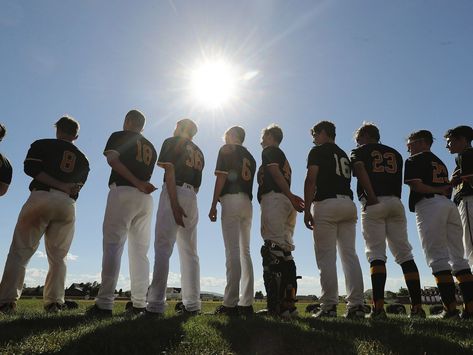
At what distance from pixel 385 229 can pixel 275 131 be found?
261cm

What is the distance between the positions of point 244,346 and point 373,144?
4.81 metres

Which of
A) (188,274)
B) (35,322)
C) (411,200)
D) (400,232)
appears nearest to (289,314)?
(188,274)

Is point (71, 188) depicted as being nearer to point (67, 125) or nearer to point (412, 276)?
point (67, 125)

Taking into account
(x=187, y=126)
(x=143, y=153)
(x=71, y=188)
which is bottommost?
(x=71, y=188)

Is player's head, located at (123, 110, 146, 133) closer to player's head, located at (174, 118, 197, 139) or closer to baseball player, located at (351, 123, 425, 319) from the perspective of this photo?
player's head, located at (174, 118, 197, 139)

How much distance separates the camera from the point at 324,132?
7.00m

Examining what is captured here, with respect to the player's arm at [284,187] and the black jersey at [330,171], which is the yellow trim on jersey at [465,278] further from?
the player's arm at [284,187]

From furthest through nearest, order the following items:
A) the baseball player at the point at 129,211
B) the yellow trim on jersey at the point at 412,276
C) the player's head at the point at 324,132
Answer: the player's head at the point at 324,132, the yellow trim on jersey at the point at 412,276, the baseball player at the point at 129,211

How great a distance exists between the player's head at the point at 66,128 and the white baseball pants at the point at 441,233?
20.5 feet

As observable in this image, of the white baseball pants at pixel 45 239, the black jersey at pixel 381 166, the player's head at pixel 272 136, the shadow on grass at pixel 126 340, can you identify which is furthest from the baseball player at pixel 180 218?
the black jersey at pixel 381 166

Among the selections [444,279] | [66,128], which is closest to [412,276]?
[444,279]

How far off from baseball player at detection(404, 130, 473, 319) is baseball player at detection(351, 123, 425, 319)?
11.8 inches

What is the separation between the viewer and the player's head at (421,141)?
718cm

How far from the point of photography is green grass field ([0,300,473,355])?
10.3 feet
